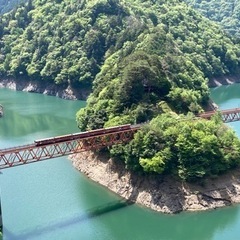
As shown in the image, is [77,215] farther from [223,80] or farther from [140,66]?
[223,80]

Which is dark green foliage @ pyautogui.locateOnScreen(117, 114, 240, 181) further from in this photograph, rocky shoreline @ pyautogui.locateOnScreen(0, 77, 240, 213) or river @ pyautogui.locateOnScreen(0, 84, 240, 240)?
river @ pyautogui.locateOnScreen(0, 84, 240, 240)

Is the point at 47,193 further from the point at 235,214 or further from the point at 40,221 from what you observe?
the point at 235,214

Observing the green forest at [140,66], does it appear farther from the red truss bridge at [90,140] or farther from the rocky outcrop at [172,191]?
the red truss bridge at [90,140]

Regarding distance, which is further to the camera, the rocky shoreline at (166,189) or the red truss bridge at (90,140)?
the rocky shoreline at (166,189)

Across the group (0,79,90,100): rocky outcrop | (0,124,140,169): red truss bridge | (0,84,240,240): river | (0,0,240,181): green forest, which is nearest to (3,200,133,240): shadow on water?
(0,84,240,240): river

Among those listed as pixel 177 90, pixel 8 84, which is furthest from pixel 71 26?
pixel 177 90

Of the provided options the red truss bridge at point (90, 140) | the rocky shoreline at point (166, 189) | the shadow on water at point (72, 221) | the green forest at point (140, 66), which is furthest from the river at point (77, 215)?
the red truss bridge at point (90, 140)
